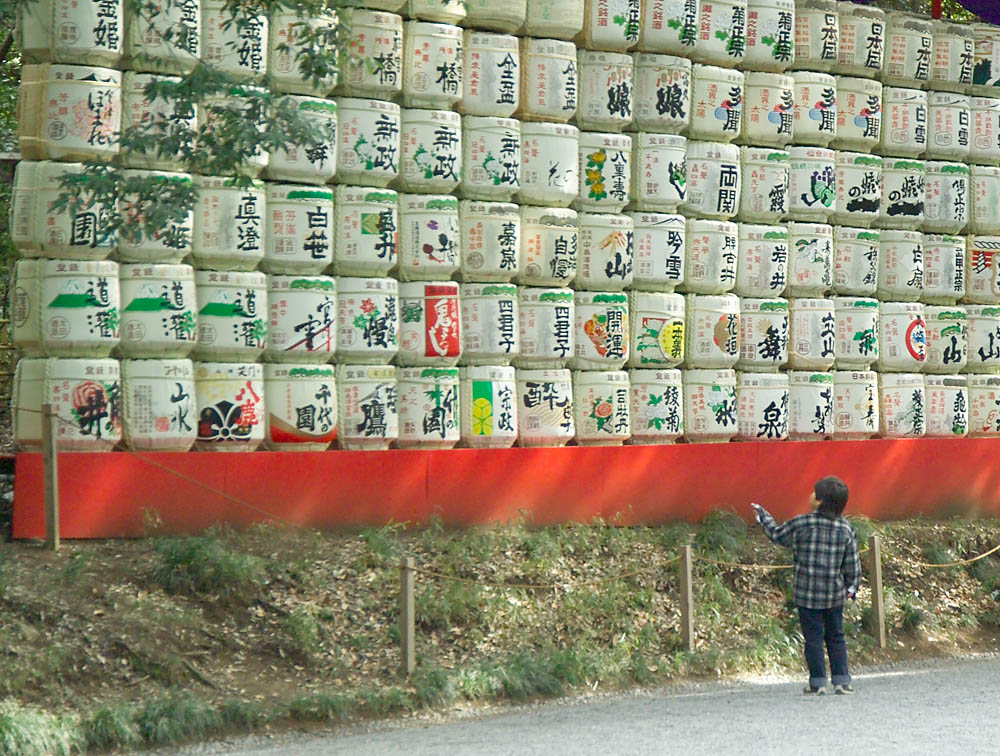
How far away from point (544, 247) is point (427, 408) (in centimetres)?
163

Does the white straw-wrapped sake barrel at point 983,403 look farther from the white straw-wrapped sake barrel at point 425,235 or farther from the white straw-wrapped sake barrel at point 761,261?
the white straw-wrapped sake barrel at point 425,235

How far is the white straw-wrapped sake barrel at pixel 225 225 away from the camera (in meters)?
9.87

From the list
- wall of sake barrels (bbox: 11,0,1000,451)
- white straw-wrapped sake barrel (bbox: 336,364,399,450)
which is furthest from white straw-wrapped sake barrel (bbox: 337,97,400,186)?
white straw-wrapped sake barrel (bbox: 336,364,399,450)

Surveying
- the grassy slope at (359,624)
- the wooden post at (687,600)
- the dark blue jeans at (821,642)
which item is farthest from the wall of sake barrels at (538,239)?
the dark blue jeans at (821,642)

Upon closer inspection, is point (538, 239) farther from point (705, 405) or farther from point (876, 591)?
point (876, 591)

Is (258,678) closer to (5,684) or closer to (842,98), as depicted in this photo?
(5,684)

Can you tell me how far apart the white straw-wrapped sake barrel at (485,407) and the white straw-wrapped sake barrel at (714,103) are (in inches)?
112

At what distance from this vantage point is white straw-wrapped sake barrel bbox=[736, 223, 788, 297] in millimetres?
12016

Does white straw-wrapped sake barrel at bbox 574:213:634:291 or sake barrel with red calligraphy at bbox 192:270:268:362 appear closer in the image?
sake barrel with red calligraphy at bbox 192:270:268:362

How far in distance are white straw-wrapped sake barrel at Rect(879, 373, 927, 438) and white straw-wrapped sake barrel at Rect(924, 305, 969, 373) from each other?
0.38 m

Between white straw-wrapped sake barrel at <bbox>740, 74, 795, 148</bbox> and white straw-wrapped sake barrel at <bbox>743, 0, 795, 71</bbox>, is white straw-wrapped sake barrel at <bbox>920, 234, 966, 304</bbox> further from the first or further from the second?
white straw-wrapped sake barrel at <bbox>743, 0, 795, 71</bbox>

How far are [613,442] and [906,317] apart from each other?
3.28m

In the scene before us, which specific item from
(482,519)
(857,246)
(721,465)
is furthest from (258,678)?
(857,246)

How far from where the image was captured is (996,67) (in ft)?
43.6
